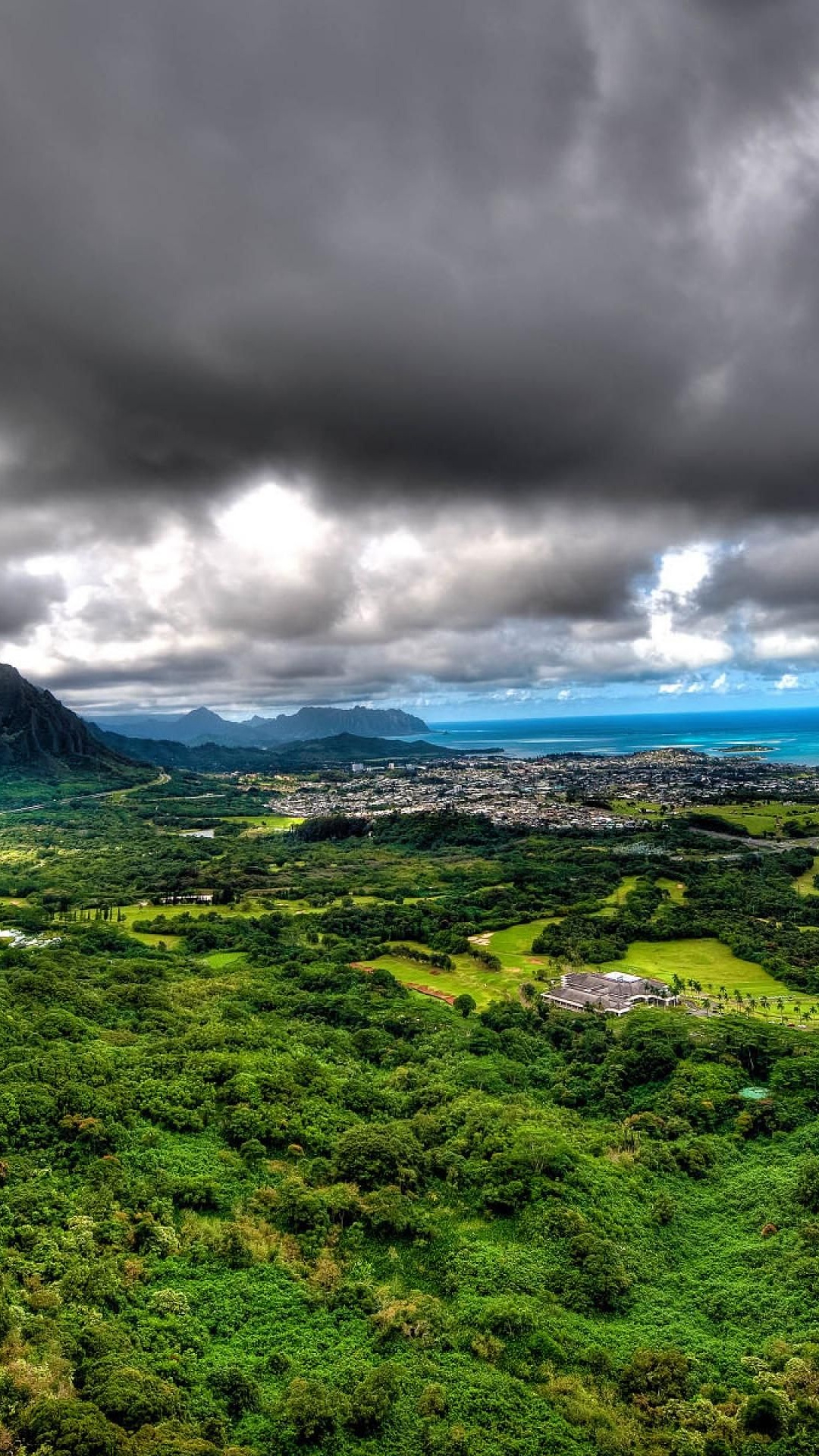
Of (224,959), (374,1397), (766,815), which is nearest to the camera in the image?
(374,1397)

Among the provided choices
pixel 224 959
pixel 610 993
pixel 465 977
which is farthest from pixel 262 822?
pixel 610 993

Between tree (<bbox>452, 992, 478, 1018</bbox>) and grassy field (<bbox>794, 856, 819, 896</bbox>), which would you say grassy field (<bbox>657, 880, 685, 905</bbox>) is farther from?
tree (<bbox>452, 992, 478, 1018</bbox>)

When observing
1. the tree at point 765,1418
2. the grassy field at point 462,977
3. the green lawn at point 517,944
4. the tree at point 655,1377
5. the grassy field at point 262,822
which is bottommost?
the grassy field at point 462,977

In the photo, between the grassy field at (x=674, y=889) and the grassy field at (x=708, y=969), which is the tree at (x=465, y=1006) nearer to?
the grassy field at (x=708, y=969)

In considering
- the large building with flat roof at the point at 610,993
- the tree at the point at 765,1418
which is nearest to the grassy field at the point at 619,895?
the large building with flat roof at the point at 610,993

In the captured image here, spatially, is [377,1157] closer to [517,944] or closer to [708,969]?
[708,969]

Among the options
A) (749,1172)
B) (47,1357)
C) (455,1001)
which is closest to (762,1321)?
(749,1172)

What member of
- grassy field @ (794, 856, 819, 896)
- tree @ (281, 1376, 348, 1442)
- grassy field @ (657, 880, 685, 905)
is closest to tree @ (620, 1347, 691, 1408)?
tree @ (281, 1376, 348, 1442)
